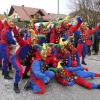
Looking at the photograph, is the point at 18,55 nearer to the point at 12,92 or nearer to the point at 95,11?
the point at 12,92

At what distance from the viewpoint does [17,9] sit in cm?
4694

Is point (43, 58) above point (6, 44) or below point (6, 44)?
below

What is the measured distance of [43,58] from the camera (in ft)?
22.2

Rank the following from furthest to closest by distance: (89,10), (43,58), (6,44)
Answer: (89,10), (6,44), (43,58)

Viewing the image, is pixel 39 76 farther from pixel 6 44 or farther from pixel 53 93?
pixel 6 44

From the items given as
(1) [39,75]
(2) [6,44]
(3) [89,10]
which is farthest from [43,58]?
(3) [89,10]

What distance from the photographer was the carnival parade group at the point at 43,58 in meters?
6.60

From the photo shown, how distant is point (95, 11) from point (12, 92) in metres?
21.5

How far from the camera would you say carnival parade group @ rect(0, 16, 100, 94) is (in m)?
6.60

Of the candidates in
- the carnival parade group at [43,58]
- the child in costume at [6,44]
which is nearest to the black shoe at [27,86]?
the carnival parade group at [43,58]

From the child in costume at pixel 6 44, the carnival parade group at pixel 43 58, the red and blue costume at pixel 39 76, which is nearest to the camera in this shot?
the red and blue costume at pixel 39 76

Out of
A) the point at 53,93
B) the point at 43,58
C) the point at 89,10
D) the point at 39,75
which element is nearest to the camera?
the point at 39,75

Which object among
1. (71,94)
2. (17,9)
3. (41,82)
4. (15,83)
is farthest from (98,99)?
(17,9)

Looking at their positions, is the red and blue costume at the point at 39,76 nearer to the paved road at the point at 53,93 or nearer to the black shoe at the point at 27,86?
the black shoe at the point at 27,86
